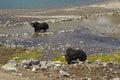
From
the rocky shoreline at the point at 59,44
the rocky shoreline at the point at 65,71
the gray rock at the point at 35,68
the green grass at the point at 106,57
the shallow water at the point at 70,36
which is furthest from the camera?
the shallow water at the point at 70,36

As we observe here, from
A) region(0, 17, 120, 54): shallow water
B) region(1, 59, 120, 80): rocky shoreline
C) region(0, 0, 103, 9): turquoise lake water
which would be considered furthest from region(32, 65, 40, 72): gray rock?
region(0, 0, 103, 9): turquoise lake water

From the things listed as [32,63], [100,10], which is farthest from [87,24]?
[32,63]

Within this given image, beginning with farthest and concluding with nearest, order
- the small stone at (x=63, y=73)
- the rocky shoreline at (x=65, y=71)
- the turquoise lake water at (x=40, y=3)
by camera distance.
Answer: the turquoise lake water at (x=40, y=3)
the small stone at (x=63, y=73)
the rocky shoreline at (x=65, y=71)

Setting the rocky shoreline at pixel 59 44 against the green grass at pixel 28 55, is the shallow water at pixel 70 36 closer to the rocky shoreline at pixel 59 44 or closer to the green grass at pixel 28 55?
the rocky shoreline at pixel 59 44

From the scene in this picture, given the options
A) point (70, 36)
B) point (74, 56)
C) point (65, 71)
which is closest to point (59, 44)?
point (70, 36)

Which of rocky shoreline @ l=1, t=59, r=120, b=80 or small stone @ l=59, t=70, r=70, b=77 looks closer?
rocky shoreline @ l=1, t=59, r=120, b=80

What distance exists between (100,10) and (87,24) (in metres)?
17.1

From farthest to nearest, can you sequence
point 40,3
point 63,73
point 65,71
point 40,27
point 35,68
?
point 40,3 < point 40,27 < point 65,71 < point 35,68 < point 63,73

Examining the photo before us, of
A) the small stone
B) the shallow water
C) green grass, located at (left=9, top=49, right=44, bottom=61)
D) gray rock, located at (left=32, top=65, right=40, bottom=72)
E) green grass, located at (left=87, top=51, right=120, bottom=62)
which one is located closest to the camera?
the small stone

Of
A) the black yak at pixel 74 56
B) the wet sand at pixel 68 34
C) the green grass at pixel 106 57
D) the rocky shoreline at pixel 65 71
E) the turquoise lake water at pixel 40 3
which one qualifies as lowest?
the turquoise lake water at pixel 40 3

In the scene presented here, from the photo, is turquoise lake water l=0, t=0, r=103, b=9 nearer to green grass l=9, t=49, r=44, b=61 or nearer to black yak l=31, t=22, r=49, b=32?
black yak l=31, t=22, r=49, b=32

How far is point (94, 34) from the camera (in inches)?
1570

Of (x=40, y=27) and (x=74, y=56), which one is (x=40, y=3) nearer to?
(x=40, y=27)

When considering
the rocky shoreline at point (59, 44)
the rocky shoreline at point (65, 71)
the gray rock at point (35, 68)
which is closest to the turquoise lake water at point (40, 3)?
the rocky shoreline at point (59, 44)
